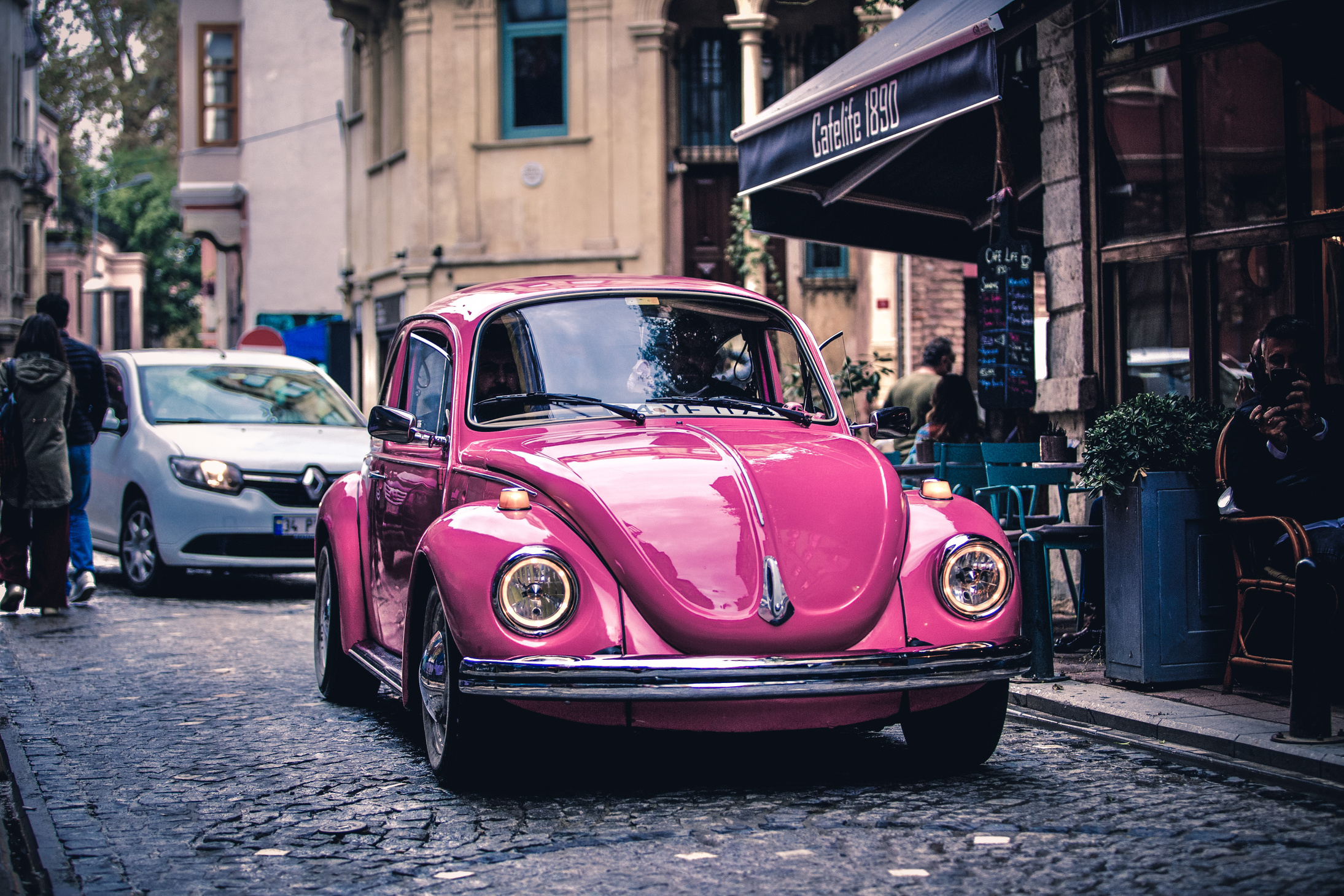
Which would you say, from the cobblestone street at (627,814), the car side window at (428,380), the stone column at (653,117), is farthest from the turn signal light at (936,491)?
the stone column at (653,117)

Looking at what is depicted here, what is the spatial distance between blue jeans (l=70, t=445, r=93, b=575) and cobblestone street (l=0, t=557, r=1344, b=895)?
4052 mm

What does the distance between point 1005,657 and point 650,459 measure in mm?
1316

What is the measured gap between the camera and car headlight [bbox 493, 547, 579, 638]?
15.9ft

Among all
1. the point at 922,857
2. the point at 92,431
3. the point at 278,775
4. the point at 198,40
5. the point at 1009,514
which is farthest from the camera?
the point at 198,40

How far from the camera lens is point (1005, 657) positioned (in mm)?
5105

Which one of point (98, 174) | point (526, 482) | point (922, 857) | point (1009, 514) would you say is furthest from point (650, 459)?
point (98, 174)

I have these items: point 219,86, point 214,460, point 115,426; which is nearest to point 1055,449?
point 214,460

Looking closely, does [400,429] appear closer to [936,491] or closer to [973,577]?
[936,491]

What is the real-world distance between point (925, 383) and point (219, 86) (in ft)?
91.7

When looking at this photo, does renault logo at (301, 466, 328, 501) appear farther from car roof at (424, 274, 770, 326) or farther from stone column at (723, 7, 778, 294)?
stone column at (723, 7, 778, 294)

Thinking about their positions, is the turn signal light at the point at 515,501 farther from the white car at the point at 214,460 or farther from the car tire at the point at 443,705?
the white car at the point at 214,460

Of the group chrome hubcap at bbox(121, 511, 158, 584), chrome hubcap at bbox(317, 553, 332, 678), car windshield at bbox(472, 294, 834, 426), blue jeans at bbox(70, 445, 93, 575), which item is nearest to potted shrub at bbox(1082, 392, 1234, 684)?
car windshield at bbox(472, 294, 834, 426)

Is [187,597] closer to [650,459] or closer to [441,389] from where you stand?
[441,389]

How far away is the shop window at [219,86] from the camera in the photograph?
3625 centimetres
